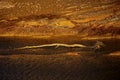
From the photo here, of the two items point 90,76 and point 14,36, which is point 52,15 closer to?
point 14,36

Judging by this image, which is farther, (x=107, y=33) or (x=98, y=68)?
(x=107, y=33)

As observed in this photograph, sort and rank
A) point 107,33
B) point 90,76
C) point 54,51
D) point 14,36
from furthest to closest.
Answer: point 14,36, point 107,33, point 54,51, point 90,76

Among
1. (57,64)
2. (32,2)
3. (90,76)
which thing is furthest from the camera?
(32,2)

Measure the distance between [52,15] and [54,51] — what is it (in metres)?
1.43

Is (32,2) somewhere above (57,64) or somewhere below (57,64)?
above

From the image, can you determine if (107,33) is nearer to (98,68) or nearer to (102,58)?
(102,58)

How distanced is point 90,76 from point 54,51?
1276mm

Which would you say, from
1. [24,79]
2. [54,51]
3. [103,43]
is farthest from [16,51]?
[103,43]

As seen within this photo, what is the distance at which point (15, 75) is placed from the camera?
4.89 meters

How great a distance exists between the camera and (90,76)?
460 centimetres

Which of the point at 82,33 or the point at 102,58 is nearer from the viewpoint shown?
the point at 102,58

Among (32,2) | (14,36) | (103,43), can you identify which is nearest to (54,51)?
(103,43)

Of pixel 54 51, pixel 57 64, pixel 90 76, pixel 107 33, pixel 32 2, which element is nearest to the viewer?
pixel 90 76

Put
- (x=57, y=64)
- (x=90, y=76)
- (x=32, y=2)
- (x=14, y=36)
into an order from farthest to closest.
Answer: (x=32, y=2) → (x=14, y=36) → (x=57, y=64) → (x=90, y=76)
